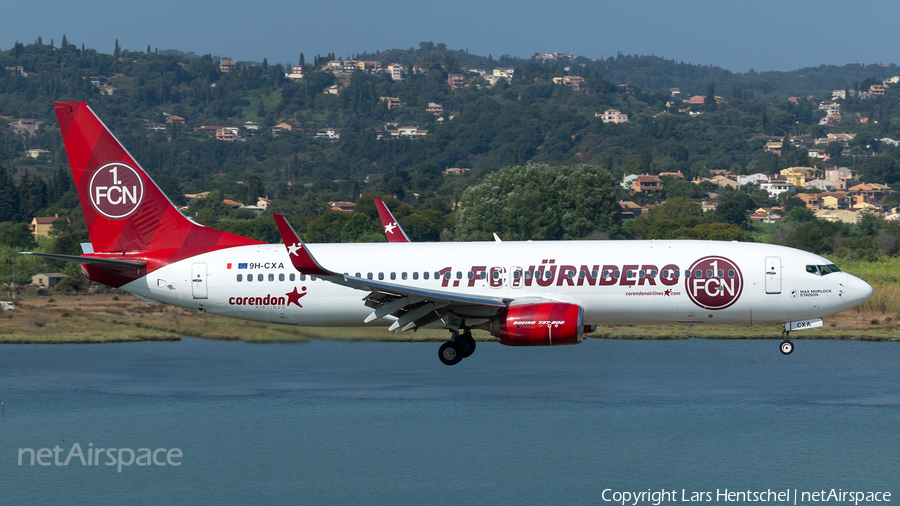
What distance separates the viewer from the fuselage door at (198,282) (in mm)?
45281

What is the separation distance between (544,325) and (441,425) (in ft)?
43.3

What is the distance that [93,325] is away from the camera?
7306cm

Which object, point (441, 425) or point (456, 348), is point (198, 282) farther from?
point (441, 425)

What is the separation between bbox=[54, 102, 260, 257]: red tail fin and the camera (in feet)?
152

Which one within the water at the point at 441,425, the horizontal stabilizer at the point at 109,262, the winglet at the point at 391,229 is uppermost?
the winglet at the point at 391,229

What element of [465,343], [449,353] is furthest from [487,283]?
[449,353]

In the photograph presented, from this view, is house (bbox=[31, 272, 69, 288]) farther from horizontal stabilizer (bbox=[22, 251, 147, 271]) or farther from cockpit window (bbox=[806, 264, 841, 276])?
cockpit window (bbox=[806, 264, 841, 276])

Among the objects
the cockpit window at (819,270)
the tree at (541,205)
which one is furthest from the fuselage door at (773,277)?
the tree at (541,205)

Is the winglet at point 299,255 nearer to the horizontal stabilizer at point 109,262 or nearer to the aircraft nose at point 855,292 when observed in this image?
the horizontal stabilizer at point 109,262

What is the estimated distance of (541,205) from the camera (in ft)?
482

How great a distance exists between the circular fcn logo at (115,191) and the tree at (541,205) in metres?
92.9

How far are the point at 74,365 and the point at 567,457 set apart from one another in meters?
33.0

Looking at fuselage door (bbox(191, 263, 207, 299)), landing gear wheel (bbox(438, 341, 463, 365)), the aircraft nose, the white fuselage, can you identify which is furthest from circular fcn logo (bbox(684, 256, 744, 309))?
fuselage door (bbox(191, 263, 207, 299))

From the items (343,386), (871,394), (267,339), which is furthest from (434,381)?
(871,394)
